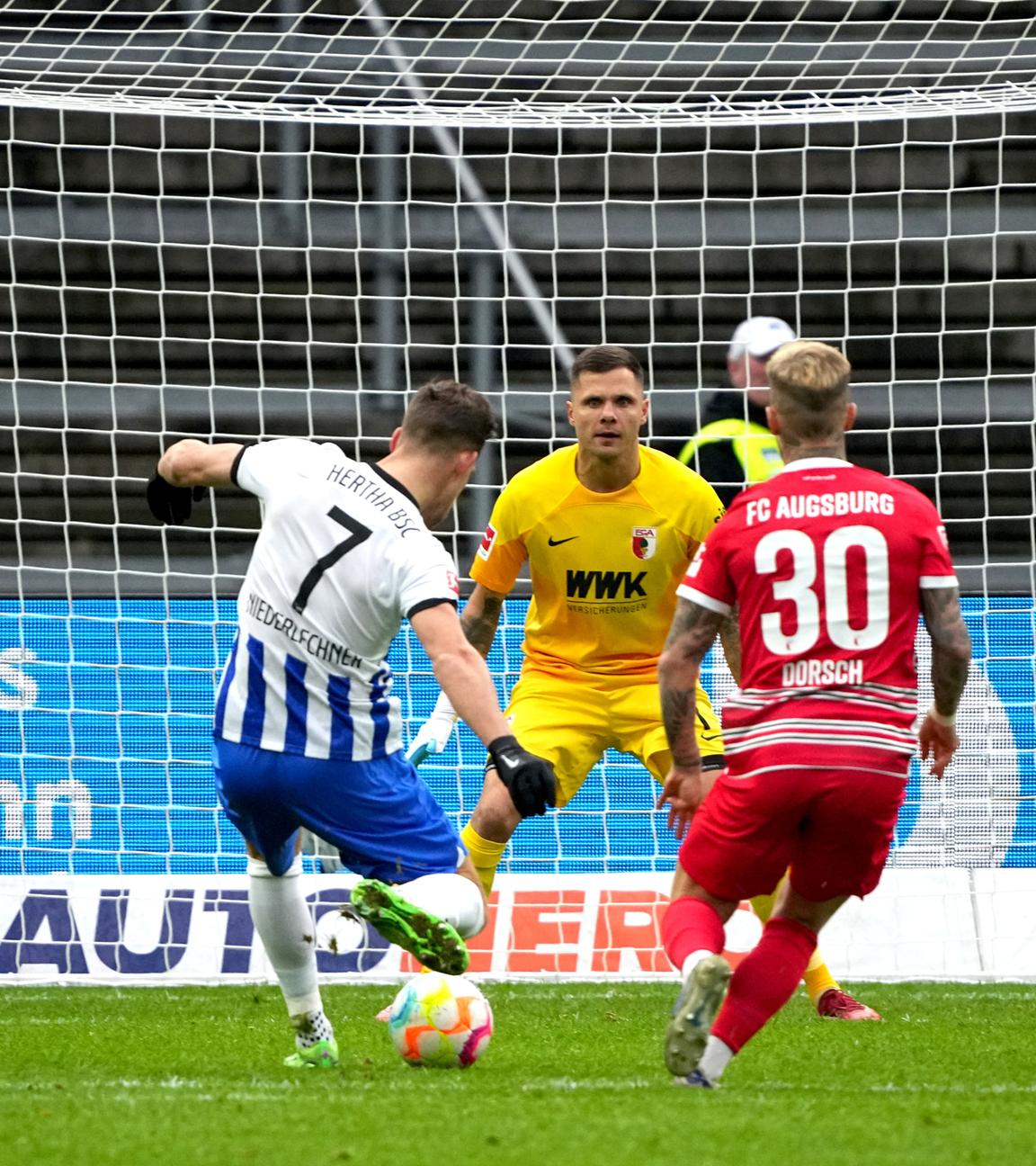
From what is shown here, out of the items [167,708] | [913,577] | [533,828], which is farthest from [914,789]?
[913,577]

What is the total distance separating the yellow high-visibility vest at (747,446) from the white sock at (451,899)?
177 inches

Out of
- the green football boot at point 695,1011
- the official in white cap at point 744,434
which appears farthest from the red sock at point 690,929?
the official in white cap at point 744,434

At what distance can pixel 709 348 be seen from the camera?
38.9 feet

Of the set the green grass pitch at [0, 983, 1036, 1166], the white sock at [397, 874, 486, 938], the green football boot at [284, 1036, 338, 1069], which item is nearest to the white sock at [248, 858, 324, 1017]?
the green football boot at [284, 1036, 338, 1069]

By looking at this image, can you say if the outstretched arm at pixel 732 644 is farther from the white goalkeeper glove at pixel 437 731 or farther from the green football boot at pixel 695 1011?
the green football boot at pixel 695 1011

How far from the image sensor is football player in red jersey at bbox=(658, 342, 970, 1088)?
4.41 meters

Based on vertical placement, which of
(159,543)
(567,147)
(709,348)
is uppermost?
(567,147)

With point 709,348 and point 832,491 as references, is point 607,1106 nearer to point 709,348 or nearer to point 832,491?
point 832,491

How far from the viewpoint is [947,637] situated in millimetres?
4535

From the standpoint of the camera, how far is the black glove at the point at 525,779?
4477 millimetres

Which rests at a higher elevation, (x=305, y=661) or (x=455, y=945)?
(x=305, y=661)

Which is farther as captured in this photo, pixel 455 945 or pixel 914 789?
pixel 914 789

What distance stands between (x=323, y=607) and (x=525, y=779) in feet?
2.62

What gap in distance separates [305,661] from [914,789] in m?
4.43
